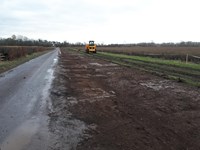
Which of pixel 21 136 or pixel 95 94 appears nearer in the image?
pixel 21 136

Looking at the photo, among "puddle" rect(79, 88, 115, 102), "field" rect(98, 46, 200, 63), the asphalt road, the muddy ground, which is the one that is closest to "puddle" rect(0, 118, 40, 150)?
the asphalt road

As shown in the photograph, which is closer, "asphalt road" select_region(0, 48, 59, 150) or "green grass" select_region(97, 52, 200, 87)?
Result: "asphalt road" select_region(0, 48, 59, 150)

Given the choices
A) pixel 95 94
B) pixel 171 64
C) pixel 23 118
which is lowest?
pixel 171 64

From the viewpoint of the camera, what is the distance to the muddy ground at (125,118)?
584 cm

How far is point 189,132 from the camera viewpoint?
6.53 meters

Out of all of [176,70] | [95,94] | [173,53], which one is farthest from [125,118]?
[173,53]

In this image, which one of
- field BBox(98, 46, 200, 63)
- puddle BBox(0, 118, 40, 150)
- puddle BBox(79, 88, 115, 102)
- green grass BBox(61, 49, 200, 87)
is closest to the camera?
puddle BBox(0, 118, 40, 150)

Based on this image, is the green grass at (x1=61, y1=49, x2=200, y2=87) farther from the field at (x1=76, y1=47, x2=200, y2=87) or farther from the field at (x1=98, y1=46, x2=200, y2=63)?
the field at (x1=98, y1=46, x2=200, y2=63)

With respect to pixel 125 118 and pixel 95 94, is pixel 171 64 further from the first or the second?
pixel 125 118

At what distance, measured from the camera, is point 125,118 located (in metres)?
7.79

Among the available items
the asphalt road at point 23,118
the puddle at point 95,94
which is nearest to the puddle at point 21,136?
the asphalt road at point 23,118

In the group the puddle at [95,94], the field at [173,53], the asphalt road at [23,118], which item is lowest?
the field at [173,53]

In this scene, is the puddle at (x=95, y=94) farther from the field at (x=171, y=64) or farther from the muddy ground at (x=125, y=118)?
the field at (x=171, y=64)

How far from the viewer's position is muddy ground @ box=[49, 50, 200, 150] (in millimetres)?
5839
